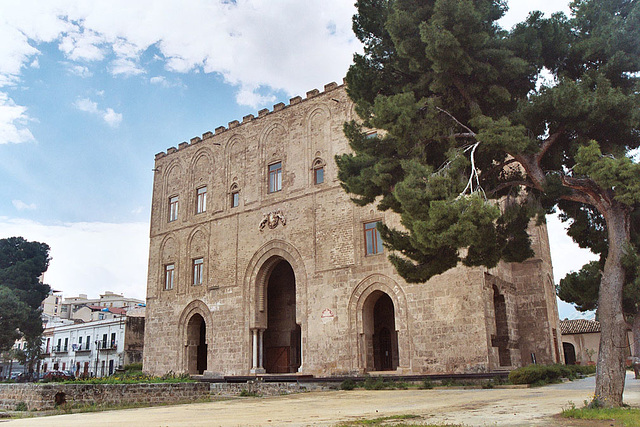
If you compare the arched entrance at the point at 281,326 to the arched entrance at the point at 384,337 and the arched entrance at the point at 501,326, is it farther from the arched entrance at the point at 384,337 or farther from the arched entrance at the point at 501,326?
the arched entrance at the point at 501,326

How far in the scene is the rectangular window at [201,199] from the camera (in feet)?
83.1

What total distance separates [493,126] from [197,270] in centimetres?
1876

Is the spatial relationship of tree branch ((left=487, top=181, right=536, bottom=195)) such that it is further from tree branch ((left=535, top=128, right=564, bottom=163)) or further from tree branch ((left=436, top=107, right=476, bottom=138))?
tree branch ((left=436, top=107, right=476, bottom=138))

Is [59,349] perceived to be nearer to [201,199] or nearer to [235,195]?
[201,199]

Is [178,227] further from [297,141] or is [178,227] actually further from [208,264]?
[297,141]

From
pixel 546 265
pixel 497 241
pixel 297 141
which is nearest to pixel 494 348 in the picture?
pixel 546 265

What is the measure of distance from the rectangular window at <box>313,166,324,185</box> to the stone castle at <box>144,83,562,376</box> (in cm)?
6

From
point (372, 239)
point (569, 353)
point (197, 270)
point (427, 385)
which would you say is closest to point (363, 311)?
point (372, 239)

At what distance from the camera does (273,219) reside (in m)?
21.9

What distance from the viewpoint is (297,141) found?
22312 millimetres

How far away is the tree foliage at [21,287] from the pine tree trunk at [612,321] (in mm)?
35414

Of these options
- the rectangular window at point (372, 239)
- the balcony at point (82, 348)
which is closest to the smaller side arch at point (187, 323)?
the rectangular window at point (372, 239)

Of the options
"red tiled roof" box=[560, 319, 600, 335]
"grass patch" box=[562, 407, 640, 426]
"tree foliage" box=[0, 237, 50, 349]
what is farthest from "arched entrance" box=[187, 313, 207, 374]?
"red tiled roof" box=[560, 319, 600, 335]

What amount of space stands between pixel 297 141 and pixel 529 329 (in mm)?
11512
